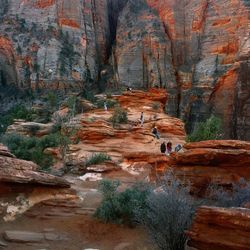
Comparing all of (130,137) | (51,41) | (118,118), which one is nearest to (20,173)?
(130,137)

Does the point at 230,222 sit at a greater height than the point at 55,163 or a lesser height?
greater

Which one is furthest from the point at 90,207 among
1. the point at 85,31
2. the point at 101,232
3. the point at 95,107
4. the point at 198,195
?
the point at 85,31

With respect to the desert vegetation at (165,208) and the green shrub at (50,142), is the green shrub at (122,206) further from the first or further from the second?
the green shrub at (50,142)

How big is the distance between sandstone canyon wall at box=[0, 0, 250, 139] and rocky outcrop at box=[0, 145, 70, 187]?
93.8 feet

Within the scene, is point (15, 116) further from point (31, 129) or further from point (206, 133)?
point (206, 133)

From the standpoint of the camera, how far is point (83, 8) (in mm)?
47062

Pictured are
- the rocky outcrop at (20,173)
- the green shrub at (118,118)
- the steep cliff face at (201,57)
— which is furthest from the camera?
the steep cliff face at (201,57)

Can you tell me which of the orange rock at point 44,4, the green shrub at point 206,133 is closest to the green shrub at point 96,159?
the green shrub at point 206,133

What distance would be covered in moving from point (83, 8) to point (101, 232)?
40.3 metres

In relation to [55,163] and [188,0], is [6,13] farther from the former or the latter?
Answer: [55,163]

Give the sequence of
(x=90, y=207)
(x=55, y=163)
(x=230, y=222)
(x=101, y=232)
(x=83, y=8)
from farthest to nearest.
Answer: (x=83, y=8)
(x=55, y=163)
(x=90, y=207)
(x=101, y=232)
(x=230, y=222)

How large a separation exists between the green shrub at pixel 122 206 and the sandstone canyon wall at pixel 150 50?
28.1 metres

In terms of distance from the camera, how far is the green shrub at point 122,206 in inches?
437

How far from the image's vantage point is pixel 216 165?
1195 cm
